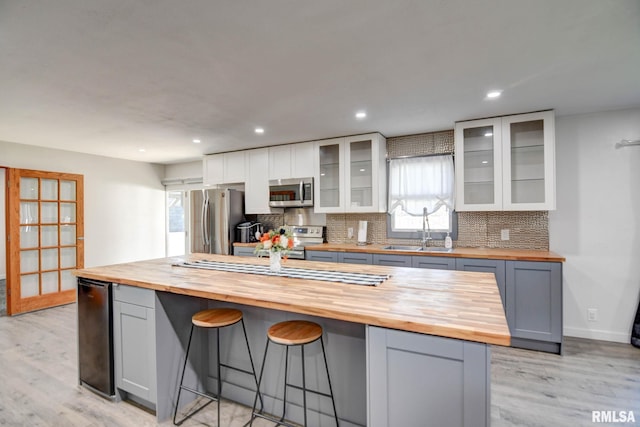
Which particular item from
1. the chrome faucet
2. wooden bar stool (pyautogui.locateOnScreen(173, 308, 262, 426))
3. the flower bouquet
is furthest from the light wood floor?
the chrome faucet

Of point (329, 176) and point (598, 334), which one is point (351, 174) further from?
point (598, 334)

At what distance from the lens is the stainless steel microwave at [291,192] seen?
4387 mm

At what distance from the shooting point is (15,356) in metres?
2.96

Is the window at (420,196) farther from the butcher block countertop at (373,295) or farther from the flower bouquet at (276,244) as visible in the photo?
the flower bouquet at (276,244)

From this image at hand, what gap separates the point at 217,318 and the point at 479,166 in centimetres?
316

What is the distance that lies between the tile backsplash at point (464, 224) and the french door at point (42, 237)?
13.4 ft

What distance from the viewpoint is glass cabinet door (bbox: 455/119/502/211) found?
335 cm

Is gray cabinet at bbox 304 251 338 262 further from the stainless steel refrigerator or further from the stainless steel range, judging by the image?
the stainless steel refrigerator

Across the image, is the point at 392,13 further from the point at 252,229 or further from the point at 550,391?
the point at 252,229

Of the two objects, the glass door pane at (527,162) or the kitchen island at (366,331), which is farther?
the glass door pane at (527,162)

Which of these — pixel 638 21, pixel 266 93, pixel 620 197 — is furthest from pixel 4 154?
pixel 620 197

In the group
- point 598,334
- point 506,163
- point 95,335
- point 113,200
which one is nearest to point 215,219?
point 113,200

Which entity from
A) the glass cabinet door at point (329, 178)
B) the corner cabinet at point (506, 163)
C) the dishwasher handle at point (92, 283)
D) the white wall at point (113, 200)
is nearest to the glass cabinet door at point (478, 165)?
the corner cabinet at point (506, 163)

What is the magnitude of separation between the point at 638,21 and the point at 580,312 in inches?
113
